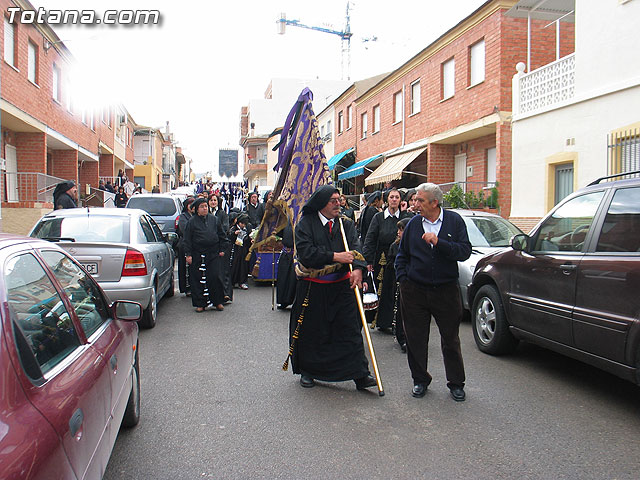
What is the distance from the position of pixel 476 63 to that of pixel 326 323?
13621 millimetres

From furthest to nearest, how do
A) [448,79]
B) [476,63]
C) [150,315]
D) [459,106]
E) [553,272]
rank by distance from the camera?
[448,79] < [459,106] < [476,63] < [150,315] < [553,272]

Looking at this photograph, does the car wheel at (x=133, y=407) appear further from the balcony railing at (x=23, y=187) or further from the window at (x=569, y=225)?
the balcony railing at (x=23, y=187)

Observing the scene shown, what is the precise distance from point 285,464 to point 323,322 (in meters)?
1.64

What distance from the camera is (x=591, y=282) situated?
14.8ft

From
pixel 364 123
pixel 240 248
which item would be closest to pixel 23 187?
pixel 240 248

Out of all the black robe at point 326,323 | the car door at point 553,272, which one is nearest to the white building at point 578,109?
the car door at point 553,272

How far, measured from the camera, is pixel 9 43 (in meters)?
16.0

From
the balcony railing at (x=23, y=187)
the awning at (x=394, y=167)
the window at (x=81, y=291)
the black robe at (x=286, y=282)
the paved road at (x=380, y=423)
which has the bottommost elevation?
the paved road at (x=380, y=423)

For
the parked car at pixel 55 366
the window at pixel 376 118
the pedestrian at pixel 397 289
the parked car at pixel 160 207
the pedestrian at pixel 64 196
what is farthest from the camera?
the window at pixel 376 118

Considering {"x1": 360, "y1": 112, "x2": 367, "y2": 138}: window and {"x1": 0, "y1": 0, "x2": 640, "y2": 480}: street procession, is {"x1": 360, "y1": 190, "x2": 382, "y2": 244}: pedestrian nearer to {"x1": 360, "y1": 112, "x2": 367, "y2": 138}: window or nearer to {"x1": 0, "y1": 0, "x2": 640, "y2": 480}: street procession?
{"x1": 0, "y1": 0, "x2": 640, "y2": 480}: street procession

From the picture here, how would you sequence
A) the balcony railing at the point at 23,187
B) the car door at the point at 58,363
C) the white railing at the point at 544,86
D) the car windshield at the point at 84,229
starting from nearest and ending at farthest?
the car door at the point at 58,363 → the car windshield at the point at 84,229 → the white railing at the point at 544,86 → the balcony railing at the point at 23,187

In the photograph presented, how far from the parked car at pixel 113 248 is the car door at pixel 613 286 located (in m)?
5.05

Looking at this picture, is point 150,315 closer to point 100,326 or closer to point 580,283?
point 100,326

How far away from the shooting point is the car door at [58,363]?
6.53 ft
